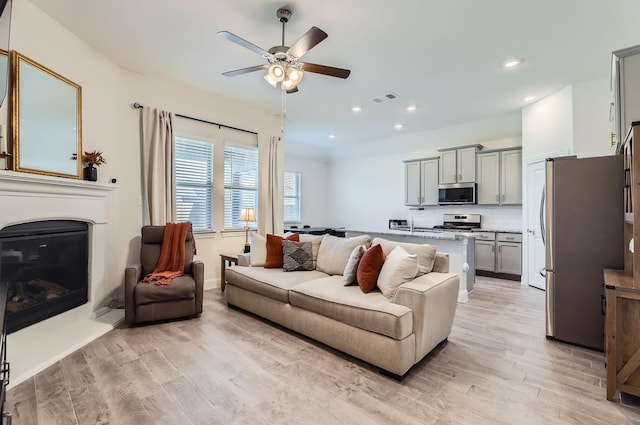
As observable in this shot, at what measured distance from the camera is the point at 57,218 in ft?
9.82

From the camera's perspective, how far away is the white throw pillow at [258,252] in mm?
3900

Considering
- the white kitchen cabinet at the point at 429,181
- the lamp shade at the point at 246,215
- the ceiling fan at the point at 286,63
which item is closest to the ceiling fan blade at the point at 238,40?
the ceiling fan at the point at 286,63

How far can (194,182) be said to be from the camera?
15.3ft

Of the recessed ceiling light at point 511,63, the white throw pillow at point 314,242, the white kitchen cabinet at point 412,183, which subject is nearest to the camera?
the recessed ceiling light at point 511,63

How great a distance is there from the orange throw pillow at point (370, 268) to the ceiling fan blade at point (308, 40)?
1.83 metres

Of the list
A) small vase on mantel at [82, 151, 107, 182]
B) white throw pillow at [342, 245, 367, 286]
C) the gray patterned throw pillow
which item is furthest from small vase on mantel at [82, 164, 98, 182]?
white throw pillow at [342, 245, 367, 286]

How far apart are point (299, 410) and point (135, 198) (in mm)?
3502

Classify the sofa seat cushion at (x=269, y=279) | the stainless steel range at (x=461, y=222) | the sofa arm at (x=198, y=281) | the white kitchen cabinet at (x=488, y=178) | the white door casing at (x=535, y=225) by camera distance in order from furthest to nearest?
the stainless steel range at (x=461, y=222) → the white kitchen cabinet at (x=488, y=178) → the white door casing at (x=535, y=225) → the sofa arm at (x=198, y=281) → the sofa seat cushion at (x=269, y=279)

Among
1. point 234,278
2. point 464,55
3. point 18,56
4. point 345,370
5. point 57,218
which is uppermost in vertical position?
point 464,55

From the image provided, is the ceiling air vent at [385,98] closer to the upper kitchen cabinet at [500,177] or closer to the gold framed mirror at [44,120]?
the upper kitchen cabinet at [500,177]

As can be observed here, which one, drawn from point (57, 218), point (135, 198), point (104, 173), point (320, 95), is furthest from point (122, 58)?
point (320, 95)

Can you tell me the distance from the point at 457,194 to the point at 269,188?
3854 millimetres

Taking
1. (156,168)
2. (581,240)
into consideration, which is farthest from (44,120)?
(581,240)

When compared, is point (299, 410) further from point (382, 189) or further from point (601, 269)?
point (382, 189)
